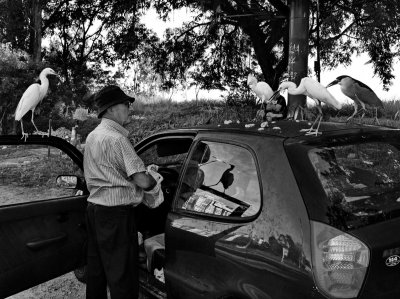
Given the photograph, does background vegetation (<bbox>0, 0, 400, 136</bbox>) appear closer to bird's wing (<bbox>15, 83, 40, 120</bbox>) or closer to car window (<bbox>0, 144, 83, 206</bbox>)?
car window (<bbox>0, 144, 83, 206</bbox>)

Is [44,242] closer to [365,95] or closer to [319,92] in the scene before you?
[319,92]

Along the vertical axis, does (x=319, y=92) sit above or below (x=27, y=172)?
above

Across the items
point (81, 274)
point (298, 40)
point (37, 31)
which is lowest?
point (81, 274)

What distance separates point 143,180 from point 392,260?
5.19 feet

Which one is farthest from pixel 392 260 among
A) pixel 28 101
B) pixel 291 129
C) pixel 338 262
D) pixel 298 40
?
pixel 298 40

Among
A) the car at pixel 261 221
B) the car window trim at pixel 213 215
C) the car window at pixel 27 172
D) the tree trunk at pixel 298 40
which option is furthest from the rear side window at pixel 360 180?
the tree trunk at pixel 298 40

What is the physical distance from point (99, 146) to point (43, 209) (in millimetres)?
742

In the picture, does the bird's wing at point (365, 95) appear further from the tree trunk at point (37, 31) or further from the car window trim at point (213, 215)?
A: the tree trunk at point (37, 31)

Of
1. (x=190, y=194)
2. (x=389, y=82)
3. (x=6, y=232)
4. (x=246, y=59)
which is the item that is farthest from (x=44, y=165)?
(x=389, y=82)

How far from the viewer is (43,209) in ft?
10.3

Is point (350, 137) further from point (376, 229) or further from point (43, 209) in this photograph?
point (43, 209)

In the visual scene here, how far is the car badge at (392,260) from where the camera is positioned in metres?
1.98

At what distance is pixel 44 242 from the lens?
124 inches

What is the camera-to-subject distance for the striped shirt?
9.30ft
